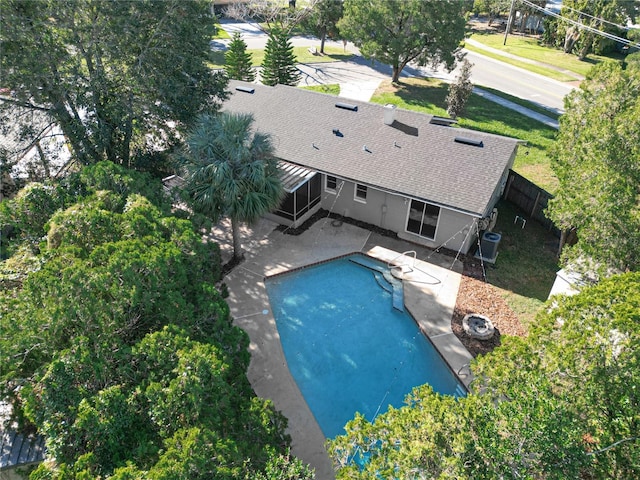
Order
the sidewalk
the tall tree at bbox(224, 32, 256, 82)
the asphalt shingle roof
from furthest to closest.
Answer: the sidewalk
the tall tree at bbox(224, 32, 256, 82)
the asphalt shingle roof

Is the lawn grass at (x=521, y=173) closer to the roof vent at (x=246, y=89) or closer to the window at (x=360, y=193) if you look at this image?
the window at (x=360, y=193)

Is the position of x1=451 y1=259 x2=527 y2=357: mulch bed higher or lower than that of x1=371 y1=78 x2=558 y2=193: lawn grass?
lower

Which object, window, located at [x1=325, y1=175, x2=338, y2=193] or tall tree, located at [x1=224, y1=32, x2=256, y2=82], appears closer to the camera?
window, located at [x1=325, y1=175, x2=338, y2=193]

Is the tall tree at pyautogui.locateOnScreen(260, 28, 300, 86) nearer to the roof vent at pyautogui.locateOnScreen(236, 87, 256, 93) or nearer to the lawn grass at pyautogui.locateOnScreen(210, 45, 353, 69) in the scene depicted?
the lawn grass at pyautogui.locateOnScreen(210, 45, 353, 69)

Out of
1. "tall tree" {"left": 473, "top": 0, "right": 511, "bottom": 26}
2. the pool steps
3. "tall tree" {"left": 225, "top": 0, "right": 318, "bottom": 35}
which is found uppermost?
"tall tree" {"left": 473, "top": 0, "right": 511, "bottom": 26}

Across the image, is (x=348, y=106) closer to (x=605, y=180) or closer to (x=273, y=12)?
(x=605, y=180)

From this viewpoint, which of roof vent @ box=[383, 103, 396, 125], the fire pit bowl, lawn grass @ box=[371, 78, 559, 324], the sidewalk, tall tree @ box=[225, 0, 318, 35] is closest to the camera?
the fire pit bowl

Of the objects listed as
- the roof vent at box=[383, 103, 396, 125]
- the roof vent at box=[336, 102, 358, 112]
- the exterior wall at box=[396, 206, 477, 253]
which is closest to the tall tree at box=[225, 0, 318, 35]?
the roof vent at box=[336, 102, 358, 112]

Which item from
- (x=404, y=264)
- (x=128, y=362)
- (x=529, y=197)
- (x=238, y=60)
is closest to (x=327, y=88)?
(x=238, y=60)
